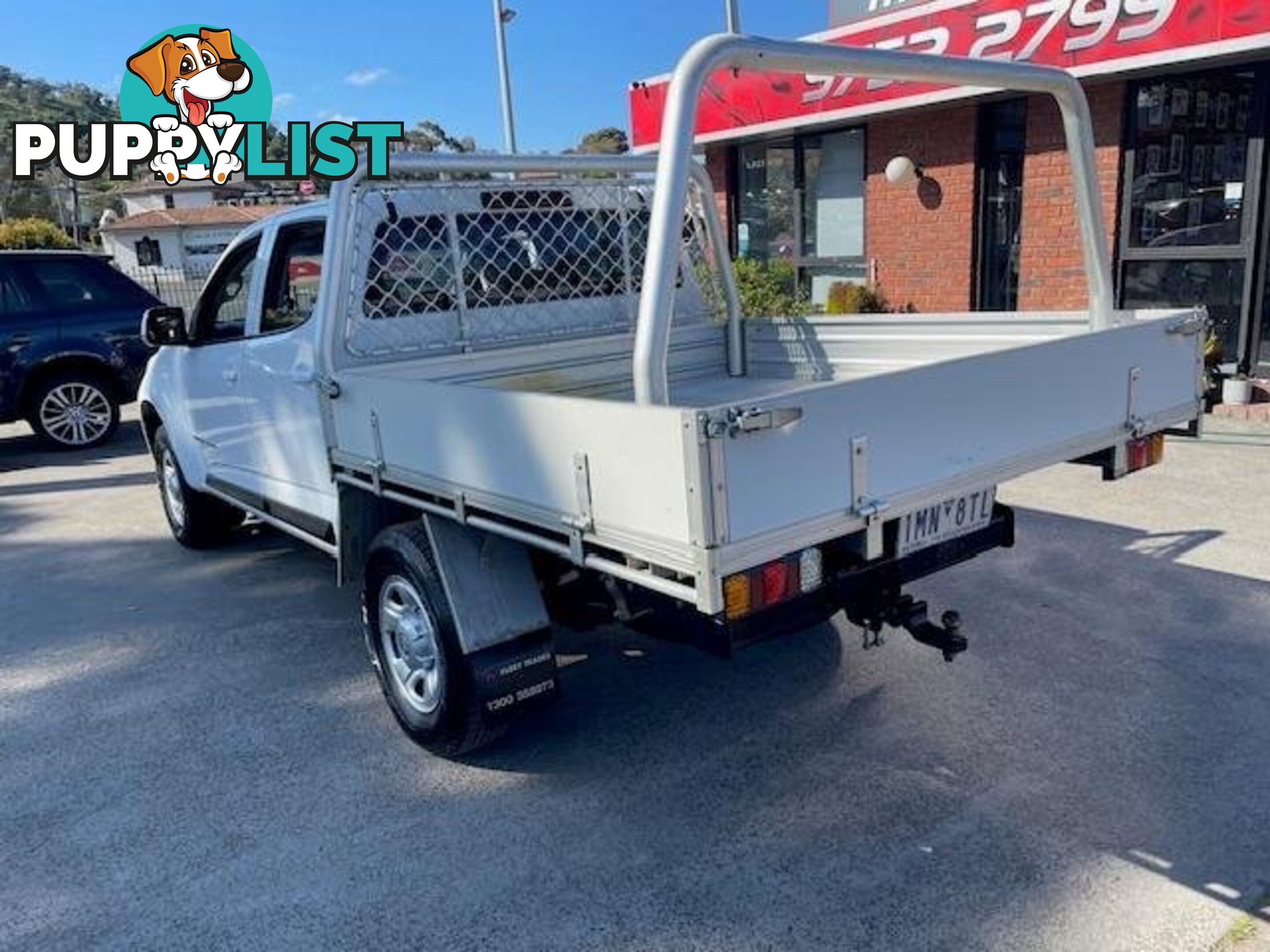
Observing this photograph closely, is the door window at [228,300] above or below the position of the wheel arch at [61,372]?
above

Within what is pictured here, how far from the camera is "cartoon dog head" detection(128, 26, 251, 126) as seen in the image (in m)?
15.4

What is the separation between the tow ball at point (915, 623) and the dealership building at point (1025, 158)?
19.8ft

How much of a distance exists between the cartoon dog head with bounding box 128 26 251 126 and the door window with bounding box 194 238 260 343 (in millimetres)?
11592

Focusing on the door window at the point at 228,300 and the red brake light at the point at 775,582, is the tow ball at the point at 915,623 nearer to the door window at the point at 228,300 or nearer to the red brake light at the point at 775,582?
the red brake light at the point at 775,582

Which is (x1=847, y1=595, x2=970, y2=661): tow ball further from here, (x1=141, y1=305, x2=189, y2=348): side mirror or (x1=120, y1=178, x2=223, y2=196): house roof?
(x1=120, y1=178, x2=223, y2=196): house roof

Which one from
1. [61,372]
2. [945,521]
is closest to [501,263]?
[945,521]

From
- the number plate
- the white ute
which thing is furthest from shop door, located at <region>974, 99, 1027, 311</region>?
the number plate

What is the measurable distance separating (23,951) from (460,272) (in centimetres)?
286

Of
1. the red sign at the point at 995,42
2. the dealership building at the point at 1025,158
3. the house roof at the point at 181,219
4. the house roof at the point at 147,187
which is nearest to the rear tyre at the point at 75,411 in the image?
the red sign at the point at 995,42

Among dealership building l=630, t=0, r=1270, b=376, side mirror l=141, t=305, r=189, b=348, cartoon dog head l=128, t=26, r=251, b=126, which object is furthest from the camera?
cartoon dog head l=128, t=26, r=251, b=126

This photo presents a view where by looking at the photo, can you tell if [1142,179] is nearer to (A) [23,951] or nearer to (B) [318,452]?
(B) [318,452]

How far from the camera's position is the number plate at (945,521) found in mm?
2932

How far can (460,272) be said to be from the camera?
4387 millimetres

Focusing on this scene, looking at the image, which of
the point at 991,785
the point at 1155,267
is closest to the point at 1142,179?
the point at 1155,267
